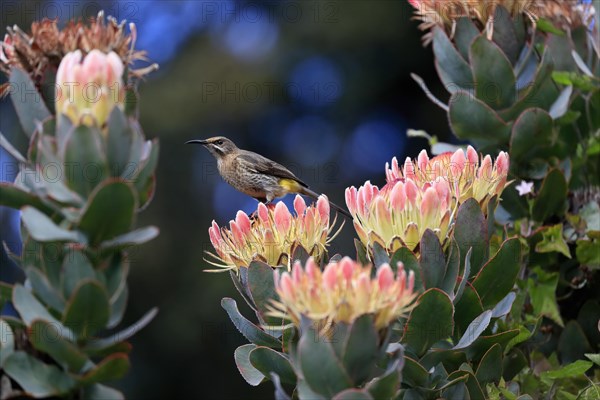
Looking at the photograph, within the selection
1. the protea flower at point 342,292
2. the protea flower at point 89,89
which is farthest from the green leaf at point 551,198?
the protea flower at point 89,89

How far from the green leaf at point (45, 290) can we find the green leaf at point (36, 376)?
8 cm

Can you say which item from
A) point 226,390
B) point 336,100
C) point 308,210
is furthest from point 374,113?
point 308,210

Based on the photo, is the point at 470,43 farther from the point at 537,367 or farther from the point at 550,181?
the point at 537,367

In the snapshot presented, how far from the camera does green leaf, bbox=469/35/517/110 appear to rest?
102 inches

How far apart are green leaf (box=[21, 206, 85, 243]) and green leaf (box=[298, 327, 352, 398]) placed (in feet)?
1.20

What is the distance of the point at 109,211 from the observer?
1377 millimetres

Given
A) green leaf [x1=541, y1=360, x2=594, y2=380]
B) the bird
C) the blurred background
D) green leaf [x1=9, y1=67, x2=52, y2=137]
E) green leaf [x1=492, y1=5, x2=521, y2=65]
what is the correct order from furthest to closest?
the blurred background < the bird < green leaf [x1=492, y1=5, x2=521, y2=65] < green leaf [x1=541, y1=360, x2=594, y2=380] < green leaf [x1=9, y1=67, x2=52, y2=137]

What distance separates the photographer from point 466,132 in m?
2.65

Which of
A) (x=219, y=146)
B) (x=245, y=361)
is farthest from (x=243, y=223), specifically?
(x=219, y=146)

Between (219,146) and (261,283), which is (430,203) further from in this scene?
(219,146)

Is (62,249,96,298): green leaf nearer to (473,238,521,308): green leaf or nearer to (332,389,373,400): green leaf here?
(332,389,373,400): green leaf

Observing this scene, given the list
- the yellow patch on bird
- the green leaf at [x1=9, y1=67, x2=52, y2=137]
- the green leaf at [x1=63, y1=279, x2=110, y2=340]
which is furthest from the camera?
the yellow patch on bird

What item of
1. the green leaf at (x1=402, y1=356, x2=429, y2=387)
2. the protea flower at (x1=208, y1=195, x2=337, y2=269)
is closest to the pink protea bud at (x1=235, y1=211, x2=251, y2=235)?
Answer: the protea flower at (x1=208, y1=195, x2=337, y2=269)

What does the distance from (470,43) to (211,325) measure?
8037mm
